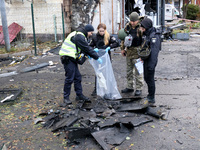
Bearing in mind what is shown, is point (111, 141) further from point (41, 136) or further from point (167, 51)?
point (167, 51)

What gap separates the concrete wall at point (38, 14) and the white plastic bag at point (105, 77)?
298 inches

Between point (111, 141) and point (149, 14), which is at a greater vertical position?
point (149, 14)

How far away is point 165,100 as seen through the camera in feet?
16.5

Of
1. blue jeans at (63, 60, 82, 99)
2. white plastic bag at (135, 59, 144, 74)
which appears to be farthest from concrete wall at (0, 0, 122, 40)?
white plastic bag at (135, 59, 144, 74)

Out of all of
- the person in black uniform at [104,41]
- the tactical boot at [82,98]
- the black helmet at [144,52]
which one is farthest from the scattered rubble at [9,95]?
the black helmet at [144,52]

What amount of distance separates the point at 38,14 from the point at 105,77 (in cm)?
860

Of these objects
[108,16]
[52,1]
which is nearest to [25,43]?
[52,1]

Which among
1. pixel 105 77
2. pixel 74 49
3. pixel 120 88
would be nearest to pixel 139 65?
pixel 105 77

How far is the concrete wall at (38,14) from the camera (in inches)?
467

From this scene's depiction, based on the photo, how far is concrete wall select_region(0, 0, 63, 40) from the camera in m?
11.9

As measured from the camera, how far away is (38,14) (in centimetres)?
1216

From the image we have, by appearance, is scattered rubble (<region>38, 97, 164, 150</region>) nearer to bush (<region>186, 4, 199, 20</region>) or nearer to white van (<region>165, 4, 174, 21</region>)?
white van (<region>165, 4, 174, 21</region>)

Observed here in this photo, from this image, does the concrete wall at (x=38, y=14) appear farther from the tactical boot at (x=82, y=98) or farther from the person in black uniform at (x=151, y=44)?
the person in black uniform at (x=151, y=44)

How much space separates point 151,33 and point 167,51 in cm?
628
